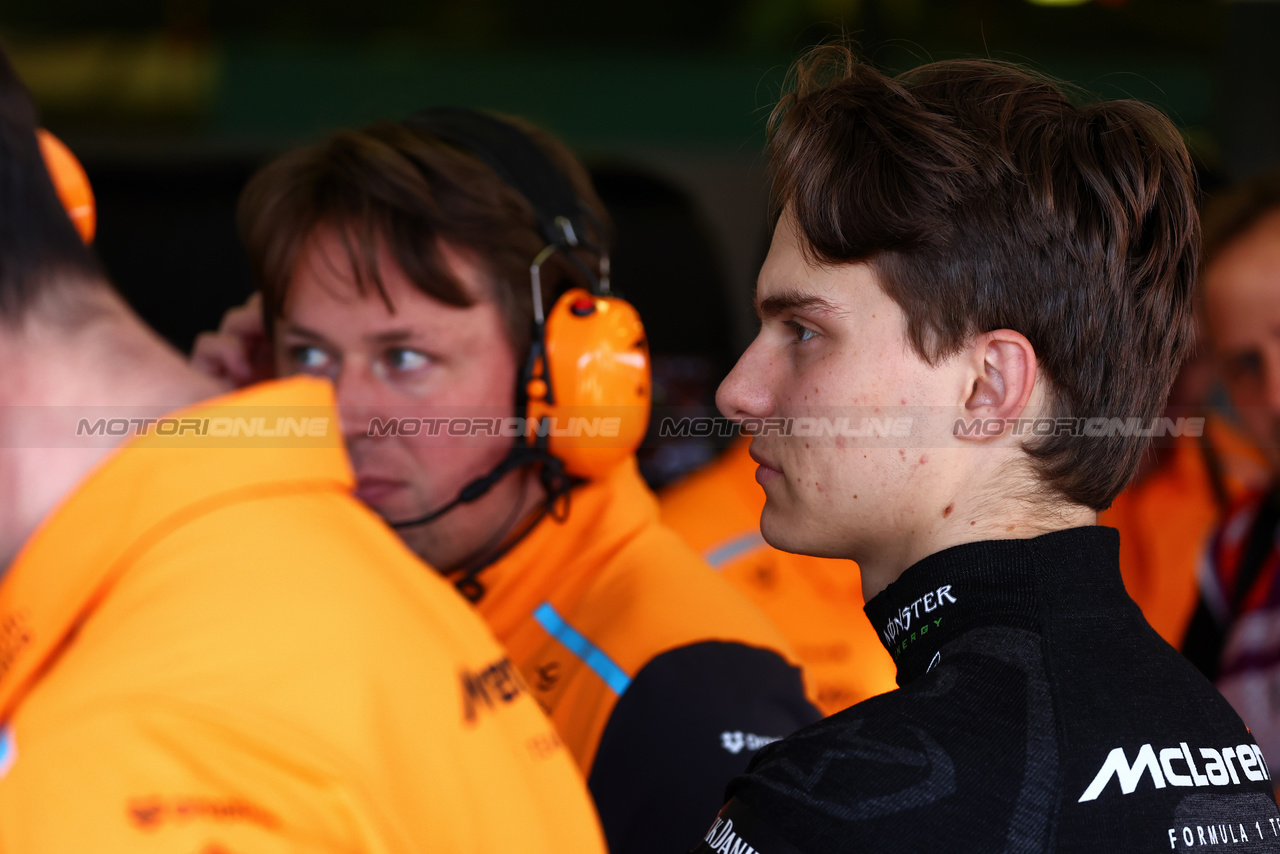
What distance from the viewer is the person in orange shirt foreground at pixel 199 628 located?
576 mm

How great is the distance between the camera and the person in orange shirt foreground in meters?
0.58

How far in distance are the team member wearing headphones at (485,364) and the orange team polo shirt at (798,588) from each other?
977 mm

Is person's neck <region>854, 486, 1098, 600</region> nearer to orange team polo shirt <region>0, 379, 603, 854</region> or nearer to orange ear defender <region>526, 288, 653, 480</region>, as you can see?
orange team polo shirt <region>0, 379, 603, 854</region>

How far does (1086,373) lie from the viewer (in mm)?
1020

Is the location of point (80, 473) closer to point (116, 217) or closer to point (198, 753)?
point (198, 753)

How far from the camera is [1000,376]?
3.29 ft

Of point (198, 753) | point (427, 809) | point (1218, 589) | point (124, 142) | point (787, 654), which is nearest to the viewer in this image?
point (198, 753)

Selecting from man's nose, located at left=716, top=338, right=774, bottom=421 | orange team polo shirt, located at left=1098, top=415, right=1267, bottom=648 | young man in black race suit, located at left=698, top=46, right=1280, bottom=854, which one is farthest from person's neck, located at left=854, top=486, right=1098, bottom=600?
orange team polo shirt, located at left=1098, top=415, right=1267, bottom=648

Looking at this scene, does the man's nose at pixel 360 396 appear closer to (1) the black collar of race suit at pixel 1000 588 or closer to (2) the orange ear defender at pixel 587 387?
(2) the orange ear defender at pixel 587 387

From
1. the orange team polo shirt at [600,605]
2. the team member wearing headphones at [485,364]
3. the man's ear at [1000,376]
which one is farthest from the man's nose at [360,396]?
the man's ear at [1000,376]

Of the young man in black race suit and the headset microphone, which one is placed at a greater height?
the young man in black race suit

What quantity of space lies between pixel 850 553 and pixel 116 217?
11.8ft

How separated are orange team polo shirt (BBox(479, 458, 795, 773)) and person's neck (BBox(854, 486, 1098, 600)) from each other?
0.44 meters

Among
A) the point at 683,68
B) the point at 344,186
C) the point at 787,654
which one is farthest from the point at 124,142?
the point at 787,654
